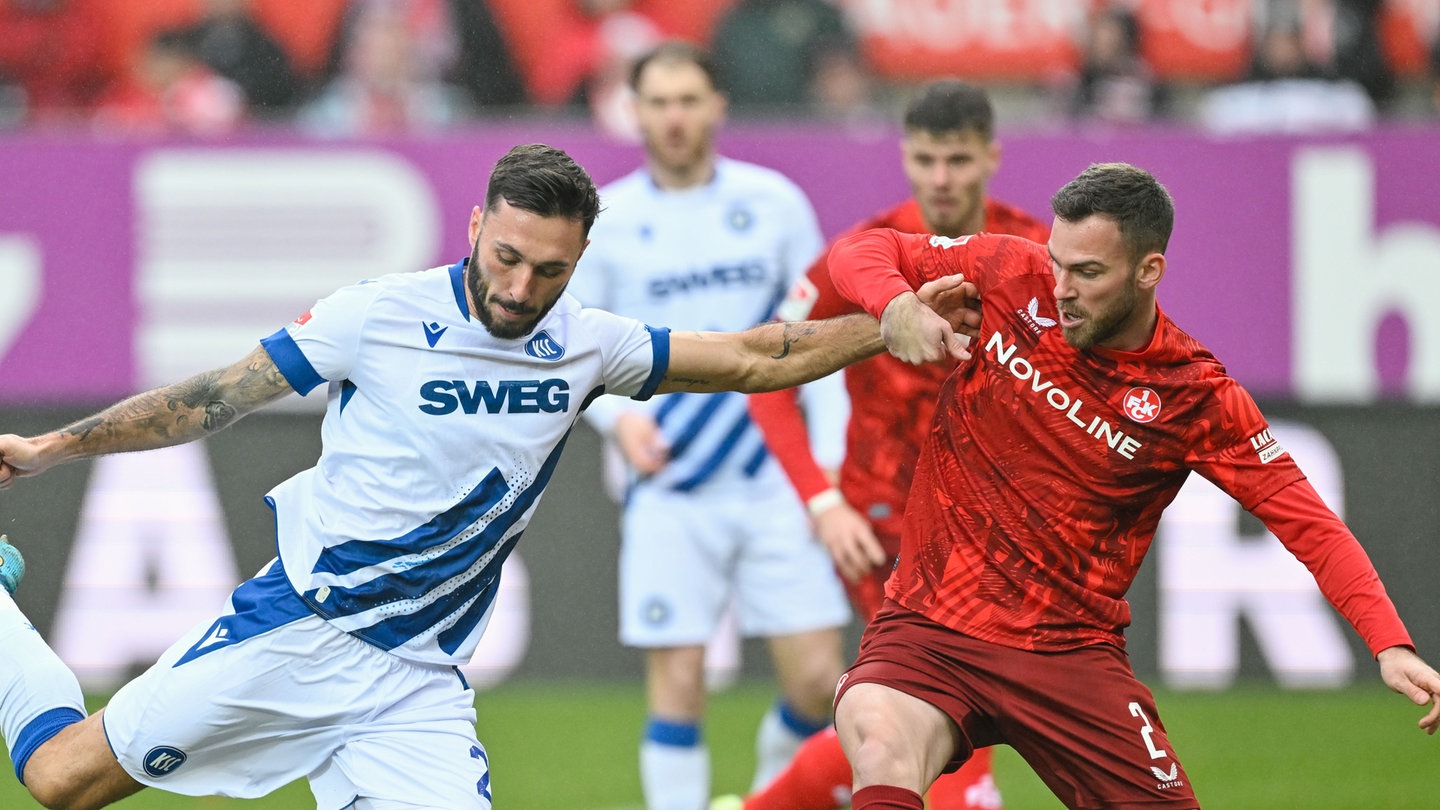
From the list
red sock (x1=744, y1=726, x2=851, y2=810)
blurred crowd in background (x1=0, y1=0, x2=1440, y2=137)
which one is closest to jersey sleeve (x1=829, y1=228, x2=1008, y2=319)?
red sock (x1=744, y1=726, x2=851, y2=810)

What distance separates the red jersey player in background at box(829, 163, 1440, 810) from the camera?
175 inches

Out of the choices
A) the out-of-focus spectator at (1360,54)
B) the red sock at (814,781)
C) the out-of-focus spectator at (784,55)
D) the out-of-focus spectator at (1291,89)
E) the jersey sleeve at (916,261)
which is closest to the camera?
the jersey sleeve at (916,261)

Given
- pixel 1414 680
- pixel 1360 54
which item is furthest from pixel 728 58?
pixel 1414 680

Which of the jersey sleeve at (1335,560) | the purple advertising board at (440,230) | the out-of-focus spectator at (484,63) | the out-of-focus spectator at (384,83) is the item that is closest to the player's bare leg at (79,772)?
the jersey sleeve at (1335,560)

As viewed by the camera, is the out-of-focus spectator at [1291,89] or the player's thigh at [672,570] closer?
the player's thigh at [672,570]

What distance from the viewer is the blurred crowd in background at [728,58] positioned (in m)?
11.0

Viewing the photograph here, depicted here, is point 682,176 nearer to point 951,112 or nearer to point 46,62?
point 951,112

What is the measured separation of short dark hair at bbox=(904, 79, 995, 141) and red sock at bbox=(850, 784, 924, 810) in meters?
2.31

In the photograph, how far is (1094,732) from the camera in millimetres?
4602

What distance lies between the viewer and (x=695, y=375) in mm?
4762

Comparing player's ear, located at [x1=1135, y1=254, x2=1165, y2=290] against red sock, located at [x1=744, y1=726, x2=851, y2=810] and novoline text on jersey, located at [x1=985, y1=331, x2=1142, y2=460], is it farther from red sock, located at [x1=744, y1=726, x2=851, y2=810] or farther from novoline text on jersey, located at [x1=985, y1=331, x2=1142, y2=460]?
red sock, located at [x1=744, y1=726, x2=851, y2=810]

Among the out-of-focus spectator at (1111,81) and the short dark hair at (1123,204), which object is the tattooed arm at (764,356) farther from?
the out-of-focus spectator at (1111,81)

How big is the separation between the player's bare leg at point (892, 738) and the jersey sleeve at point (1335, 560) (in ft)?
3.12

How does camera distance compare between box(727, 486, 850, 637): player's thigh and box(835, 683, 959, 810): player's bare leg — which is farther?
box(727, 486, 850, 637): player's thigh
